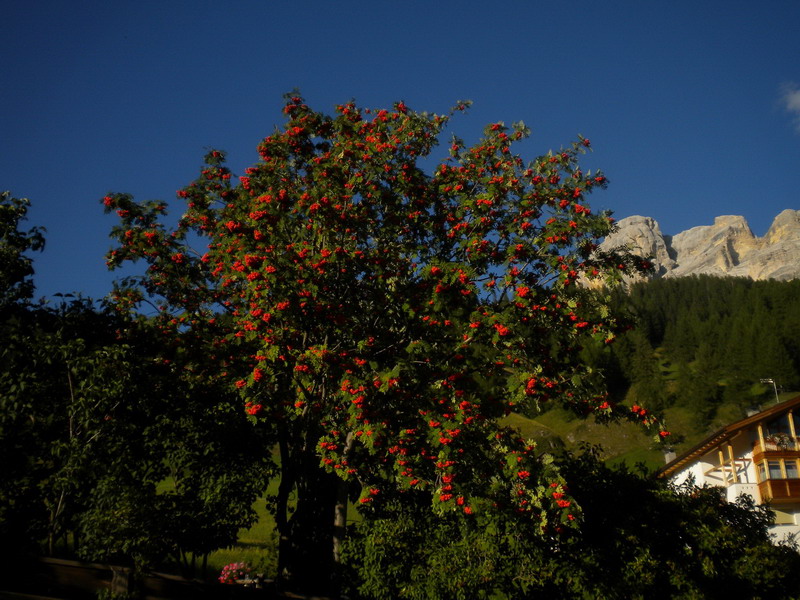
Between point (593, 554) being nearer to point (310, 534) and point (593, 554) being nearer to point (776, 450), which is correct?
point (310, 534)

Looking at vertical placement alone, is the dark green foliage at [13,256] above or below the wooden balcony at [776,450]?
above

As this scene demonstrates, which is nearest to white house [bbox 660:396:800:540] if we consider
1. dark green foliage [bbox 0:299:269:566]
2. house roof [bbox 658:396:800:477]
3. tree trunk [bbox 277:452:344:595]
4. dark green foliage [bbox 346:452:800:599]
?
house roof [bbox 658:396:800:477]

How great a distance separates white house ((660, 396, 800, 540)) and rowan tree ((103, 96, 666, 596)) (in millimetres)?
22090

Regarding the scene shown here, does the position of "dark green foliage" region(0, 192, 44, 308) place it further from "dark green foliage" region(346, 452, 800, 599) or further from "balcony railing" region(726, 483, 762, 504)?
"balcony railing" region(726, 483, 762, 504)

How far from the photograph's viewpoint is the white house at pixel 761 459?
29125 millimetres

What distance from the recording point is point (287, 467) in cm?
1409

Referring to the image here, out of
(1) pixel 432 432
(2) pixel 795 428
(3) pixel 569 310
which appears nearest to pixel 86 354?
(1) pixel 432 432

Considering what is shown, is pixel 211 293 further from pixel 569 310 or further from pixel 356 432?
pixel 569 310

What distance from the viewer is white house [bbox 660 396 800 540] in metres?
29.1

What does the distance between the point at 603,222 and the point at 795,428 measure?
91.3 ft

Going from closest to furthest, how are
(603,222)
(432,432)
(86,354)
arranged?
1. (432,432)
2. (86,354)
3. (603,222)

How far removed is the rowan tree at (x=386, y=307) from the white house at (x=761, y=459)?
22090 mm

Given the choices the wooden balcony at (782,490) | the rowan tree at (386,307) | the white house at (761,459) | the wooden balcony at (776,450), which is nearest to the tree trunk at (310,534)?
the rowan tree at (386,307)

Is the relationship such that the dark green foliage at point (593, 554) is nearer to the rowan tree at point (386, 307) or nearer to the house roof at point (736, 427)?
the rowan tree at point (386, 307)
